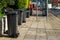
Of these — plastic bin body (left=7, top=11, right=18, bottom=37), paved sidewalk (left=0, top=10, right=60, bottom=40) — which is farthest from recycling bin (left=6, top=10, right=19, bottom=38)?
paved sidewalk (left=0, top=10, right=60, bottom=40)

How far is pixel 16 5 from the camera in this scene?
2281 centimetres

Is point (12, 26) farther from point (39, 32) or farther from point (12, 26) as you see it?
point (39, 32)

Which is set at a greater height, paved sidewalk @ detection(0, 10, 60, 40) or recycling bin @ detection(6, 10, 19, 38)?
recycling bin @ detection(6, 10, 19, 38)

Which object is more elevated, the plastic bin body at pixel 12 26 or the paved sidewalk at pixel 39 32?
the plastic bin body at pixel 12 26

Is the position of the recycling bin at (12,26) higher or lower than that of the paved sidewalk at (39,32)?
higher

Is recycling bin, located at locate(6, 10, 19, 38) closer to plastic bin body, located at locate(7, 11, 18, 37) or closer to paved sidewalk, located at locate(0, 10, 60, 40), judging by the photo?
plastic bin body, located at locate(7, 11, 18, 37)

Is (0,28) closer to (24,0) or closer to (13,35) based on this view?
(13,35)

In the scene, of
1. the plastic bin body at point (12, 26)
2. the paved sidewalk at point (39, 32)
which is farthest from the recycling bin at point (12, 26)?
the paved sidewalk at point (39, 32)

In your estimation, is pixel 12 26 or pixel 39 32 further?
pixel 39 32

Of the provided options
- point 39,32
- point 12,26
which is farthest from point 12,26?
point 39,32

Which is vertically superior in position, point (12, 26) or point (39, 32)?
point (12, 26)

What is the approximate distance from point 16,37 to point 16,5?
11354 mm

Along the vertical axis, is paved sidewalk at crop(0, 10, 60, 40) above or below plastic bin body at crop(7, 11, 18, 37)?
below

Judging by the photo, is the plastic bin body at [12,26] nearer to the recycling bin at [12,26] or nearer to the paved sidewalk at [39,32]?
the recycling bin at [12,26]
